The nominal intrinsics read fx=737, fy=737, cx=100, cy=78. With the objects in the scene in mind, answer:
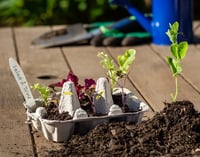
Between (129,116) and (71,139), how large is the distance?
220 mm

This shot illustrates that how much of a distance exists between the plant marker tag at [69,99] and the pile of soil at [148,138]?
0.11 meters

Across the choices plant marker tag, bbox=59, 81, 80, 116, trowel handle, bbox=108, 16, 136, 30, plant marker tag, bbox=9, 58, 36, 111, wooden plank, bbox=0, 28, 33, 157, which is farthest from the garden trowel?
plant marker tag, bbox=59, 81, 80, 116

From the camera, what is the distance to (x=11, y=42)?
14.5 feet

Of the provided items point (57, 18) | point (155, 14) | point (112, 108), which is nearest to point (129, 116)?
point (112, 108)

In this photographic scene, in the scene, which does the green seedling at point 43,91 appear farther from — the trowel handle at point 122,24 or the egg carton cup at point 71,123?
the trowel handle at point 122,24

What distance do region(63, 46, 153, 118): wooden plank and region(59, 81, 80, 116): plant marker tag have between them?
62 cm

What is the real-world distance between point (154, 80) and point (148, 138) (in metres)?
1.07

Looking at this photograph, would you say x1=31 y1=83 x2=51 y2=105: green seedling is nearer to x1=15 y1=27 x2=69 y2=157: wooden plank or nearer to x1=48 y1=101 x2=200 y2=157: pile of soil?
x1=48 y1=101 x2=200 y2=157: pile of soil

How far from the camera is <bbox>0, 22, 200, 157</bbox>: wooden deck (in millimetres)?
2559

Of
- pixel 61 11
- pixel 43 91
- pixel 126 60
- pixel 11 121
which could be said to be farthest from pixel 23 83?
pixel 61 11

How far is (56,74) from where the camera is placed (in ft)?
11.7

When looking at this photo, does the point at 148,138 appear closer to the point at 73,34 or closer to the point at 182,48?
the point at 182,48

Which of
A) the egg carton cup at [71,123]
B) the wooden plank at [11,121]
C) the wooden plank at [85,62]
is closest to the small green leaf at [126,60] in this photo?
the egg carton cup at [71,123]

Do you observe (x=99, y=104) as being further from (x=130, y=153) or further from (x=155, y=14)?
(x=155, y=14)
